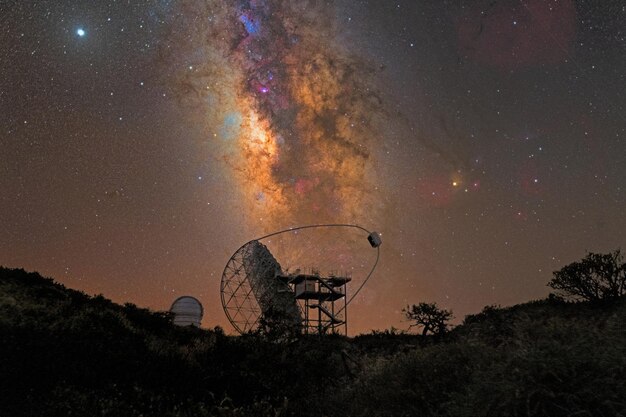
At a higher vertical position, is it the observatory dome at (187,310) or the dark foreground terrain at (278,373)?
the observatory dome at (187,310)

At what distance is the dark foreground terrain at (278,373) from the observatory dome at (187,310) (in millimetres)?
30131

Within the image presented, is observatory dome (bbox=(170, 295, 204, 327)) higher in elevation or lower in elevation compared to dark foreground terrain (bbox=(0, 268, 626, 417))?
higher

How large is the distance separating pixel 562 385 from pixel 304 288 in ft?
141

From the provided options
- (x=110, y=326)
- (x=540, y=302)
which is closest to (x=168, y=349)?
(x=110, y=326)

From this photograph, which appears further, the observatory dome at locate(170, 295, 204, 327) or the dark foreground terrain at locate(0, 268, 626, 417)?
the observatory dome at locate(170, 295, 204, 327)

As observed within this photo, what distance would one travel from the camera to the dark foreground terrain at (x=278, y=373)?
798 centimetres

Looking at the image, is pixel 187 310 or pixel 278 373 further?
pixel 187 310

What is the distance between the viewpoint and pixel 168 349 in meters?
17.7

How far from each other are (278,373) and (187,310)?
37.5 metres

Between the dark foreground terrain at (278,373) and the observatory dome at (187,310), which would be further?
the observatory dome at (187,310)

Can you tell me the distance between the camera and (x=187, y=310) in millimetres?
50906

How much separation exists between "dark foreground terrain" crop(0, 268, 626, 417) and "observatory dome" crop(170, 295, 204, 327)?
30131mm

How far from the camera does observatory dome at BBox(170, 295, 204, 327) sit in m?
49.9

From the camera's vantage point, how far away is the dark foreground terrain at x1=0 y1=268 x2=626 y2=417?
7.98 m
